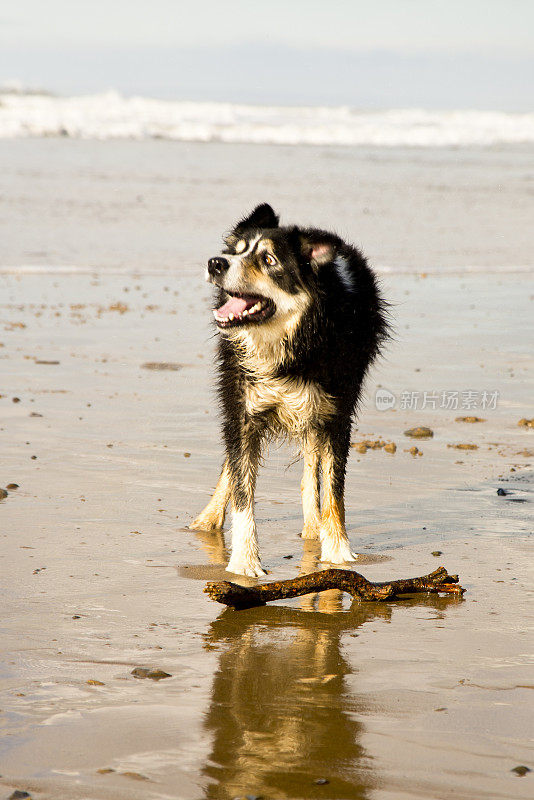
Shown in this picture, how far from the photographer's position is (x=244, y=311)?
527 centimetres

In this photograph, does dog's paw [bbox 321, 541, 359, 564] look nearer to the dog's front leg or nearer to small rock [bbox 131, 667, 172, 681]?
the dog's front leg

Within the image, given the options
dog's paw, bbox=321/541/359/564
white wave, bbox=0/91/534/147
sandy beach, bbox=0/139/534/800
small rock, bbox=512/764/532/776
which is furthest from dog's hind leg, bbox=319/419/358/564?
white wave, bbox=0/91/534/147

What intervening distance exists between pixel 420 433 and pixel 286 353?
2.91 metres

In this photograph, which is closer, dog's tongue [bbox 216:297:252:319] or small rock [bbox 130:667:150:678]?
small rock [bbox 130:667:150:678]

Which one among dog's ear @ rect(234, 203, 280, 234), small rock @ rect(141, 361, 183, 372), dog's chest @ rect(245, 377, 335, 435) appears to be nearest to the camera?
dog's chest @ rect(245, 377, 335, 435)

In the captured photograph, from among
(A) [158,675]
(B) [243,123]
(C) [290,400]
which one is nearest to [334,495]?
(C) [290,400]

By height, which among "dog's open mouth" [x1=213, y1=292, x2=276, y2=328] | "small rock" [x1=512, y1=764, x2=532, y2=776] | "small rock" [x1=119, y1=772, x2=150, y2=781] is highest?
"dog's open mouth" [x1=213, y1=292, x2=276, y2=328]

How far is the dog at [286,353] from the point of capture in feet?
17.2

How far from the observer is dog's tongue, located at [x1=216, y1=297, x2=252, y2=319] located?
17.3 ft

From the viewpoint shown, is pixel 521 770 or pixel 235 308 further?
pixel 235 308

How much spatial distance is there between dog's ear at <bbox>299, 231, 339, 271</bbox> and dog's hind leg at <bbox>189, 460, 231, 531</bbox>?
1335 millimetres

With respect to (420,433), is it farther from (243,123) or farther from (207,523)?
(243,123)

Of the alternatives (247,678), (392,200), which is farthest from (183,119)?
(247,678)

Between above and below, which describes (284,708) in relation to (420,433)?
below
